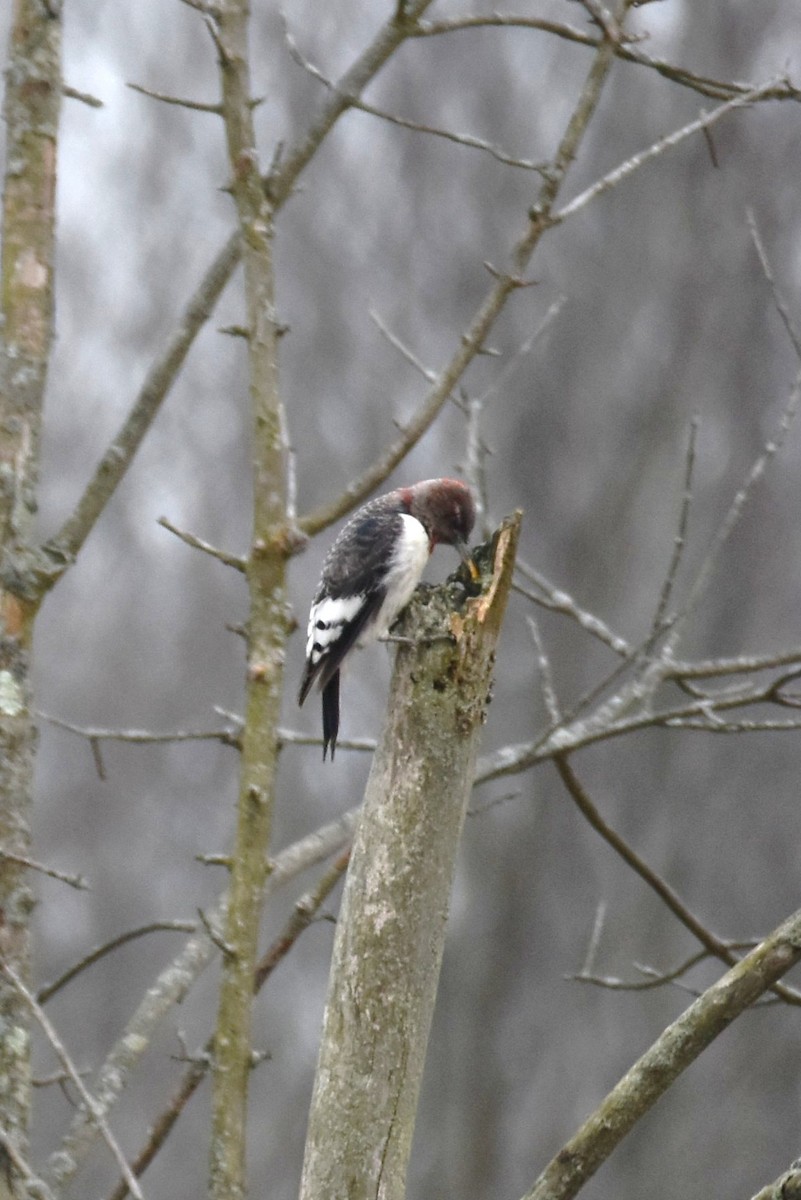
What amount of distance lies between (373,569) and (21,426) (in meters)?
1.01

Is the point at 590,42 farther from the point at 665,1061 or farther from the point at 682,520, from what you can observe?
the point at 665,1061

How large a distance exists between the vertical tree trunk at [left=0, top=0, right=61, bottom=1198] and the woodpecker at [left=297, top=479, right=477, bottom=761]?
2.53ft

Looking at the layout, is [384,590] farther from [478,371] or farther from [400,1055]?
[478,371]

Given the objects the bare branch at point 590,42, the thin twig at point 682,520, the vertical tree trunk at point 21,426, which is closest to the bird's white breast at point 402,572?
the thin twig at point 682,520

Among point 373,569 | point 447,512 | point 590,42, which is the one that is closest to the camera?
point 590,42

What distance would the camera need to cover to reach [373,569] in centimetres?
355

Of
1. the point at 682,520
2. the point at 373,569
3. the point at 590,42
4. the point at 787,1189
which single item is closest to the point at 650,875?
the point at 682,520

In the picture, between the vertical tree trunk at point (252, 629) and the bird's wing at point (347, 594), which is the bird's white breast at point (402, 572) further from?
the vertical tree trunk at point (252, 629)

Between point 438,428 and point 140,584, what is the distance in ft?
8.12

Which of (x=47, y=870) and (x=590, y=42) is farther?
(x=590, y=42)

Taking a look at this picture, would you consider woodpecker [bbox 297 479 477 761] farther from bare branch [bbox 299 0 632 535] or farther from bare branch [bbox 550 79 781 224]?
bare branch [bbox 550 79 781 224]

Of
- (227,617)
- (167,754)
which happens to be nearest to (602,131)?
(227,617)

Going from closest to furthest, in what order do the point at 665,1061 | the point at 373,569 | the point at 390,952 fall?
the point at 665,1061, the point at 390,952, the point at 373,569

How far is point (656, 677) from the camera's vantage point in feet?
11.8
